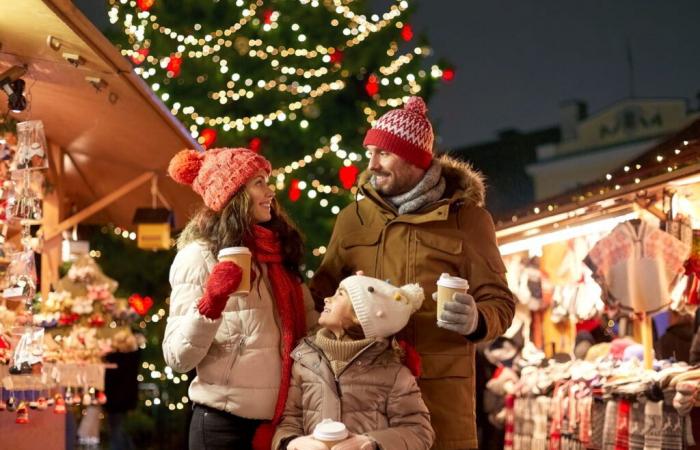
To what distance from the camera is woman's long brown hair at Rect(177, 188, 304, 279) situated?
18.7ft

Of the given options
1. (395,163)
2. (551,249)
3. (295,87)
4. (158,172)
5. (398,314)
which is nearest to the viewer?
(398,314)

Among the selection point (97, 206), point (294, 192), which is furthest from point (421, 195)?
point (294, 192)

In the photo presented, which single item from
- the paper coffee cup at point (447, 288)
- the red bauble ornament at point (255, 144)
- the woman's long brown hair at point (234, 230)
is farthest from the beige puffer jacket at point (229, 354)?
the red bauble ornament at point (255, 144)

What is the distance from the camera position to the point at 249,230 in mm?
5781

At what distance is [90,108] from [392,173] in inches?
181

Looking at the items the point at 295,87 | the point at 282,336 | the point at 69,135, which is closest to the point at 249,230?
the point at 282,336

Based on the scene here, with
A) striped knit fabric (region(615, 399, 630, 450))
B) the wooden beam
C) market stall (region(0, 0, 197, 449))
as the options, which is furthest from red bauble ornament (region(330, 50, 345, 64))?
striped knit fabric (region(615, 399, 630, 450))

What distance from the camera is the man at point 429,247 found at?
19.2 ft

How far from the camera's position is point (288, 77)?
62.4 feet

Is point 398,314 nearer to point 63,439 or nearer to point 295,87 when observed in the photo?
point 63,439

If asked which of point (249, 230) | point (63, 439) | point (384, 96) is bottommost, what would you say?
point (63, 439)

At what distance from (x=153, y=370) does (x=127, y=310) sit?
23.2 ft

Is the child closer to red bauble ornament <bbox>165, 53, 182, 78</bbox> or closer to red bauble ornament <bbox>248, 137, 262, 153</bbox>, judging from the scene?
red bauble ornament <bbox>248, 137, 262, 153</bbox>

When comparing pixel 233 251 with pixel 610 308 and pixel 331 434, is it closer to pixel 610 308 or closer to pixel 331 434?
pixel 331 434
